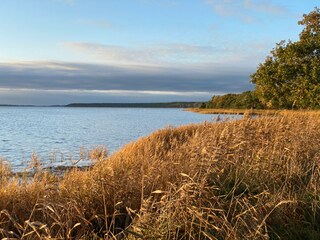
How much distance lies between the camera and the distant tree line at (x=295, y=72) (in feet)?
89.2

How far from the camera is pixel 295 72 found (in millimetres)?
28812

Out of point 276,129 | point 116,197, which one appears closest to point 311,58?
point 276,129

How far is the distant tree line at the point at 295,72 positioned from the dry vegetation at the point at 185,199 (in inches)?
756

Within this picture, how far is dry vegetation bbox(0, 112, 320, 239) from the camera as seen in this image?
13.7 ft

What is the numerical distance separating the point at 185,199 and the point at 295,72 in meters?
26.5

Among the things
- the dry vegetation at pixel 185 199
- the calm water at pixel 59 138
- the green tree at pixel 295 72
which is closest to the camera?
the dry vegetation at pixel 185 199

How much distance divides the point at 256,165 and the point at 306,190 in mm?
1261

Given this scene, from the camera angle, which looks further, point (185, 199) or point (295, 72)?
point (295, 72)

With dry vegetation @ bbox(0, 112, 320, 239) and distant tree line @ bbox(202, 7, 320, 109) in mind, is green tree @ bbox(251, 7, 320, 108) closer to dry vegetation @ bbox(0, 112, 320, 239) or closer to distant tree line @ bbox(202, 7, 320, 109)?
distant tree line @ bbox(202, 7, 320, 109)

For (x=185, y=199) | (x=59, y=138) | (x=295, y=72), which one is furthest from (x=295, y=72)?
(x=185, y=199)

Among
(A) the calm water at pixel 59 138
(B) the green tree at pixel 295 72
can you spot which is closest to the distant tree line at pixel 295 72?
(B) the green tree at pixel 295 72

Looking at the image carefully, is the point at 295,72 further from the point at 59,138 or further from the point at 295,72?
the point at 59,138

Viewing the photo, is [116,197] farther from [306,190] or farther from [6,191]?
[306,190]

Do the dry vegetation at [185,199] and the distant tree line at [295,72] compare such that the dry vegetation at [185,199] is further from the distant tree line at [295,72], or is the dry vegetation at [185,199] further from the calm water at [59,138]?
the distant tree line at [295,72]
